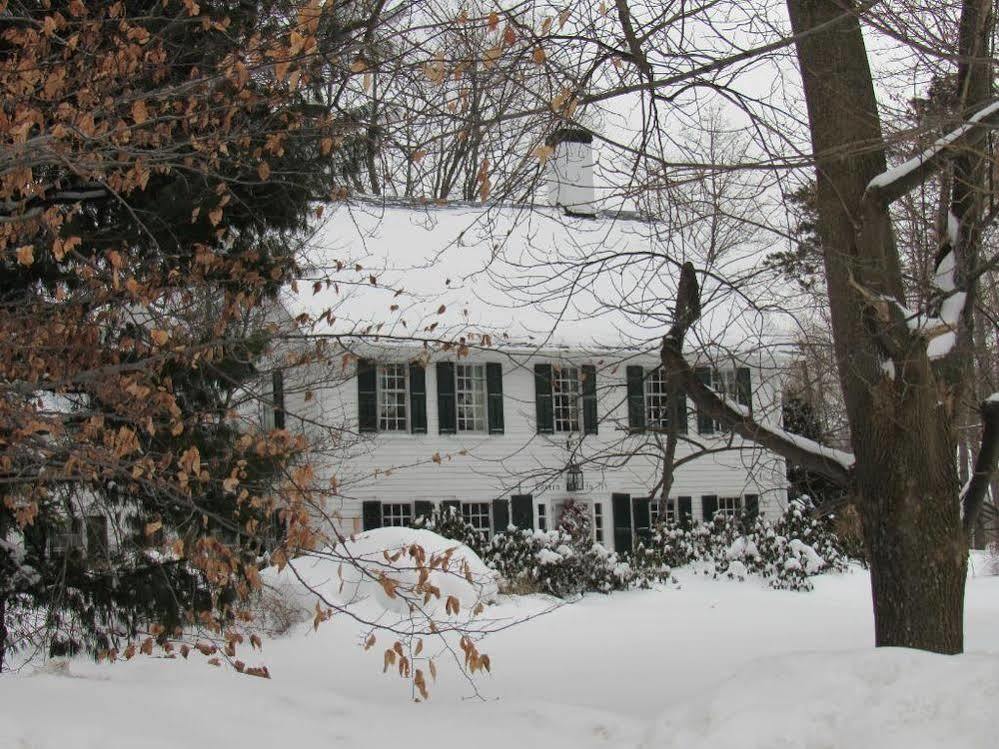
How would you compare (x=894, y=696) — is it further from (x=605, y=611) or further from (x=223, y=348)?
(x=605, y=611)

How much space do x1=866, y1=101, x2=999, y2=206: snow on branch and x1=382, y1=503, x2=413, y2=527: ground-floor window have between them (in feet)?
44.6

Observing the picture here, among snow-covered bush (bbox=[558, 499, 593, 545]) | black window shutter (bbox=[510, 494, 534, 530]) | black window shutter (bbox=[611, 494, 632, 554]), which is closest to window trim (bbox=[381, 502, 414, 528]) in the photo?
black window shutter (bbox=[510, 494, 534, 530])

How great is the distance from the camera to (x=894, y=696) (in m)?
4.70

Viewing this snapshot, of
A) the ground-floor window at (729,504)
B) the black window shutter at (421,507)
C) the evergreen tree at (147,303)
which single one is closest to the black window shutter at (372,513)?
the black window shutter at (421,507)

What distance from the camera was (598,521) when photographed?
2116 centimetres

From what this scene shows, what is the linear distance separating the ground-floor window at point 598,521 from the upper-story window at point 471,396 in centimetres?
265

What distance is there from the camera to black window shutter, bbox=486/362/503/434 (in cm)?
2028

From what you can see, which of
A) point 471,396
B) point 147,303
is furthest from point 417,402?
point 147,303

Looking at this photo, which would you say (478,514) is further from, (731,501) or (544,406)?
(731,501)

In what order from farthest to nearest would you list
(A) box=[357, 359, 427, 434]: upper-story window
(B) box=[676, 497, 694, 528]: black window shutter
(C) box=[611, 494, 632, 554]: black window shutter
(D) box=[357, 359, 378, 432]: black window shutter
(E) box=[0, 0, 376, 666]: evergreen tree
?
(B) box=[676, 497, 694, 528]: black window shutter < (C) box=[611, 494, 632, 554]: black window shutter < (A) box=[357, 359, 427, 434]: upper-story window < (D) box=[357, 359, 378, 432]: black window shutter < (E) box=[0, 0, 376, 666]: evergreen tree

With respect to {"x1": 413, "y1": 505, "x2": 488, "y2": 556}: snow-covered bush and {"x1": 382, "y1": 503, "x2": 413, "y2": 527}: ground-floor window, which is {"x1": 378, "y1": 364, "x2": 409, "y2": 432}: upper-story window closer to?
{"x1": 382, "y1": 503, "x2": 413, "y2": 527}: ground-floor window

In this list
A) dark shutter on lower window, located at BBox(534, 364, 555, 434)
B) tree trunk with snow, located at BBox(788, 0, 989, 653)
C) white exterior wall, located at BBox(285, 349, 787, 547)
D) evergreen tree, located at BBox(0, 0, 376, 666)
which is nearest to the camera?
evergreen tree, located at BBox(0, 0, 376, 666)

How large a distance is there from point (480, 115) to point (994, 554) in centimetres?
1690

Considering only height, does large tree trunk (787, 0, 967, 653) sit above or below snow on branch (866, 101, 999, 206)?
below
